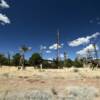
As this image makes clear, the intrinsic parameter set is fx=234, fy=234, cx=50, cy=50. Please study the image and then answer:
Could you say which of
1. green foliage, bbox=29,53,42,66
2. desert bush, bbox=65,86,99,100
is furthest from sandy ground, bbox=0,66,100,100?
green foliage, bbox=29,53,42,66

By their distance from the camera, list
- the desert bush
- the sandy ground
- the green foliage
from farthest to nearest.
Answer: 1. the green foliage
2. the sandy ground
3. the desert bush

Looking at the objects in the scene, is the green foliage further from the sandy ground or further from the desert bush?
the desert bush

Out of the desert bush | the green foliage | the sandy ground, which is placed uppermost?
the green foliage

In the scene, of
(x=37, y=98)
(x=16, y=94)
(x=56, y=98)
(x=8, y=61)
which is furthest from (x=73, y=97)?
(x=8, y=61)

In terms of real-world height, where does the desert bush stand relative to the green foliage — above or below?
below

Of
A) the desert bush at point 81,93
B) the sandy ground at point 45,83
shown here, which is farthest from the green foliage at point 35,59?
the desert bush at point 81,93

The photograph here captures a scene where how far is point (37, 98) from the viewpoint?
42.2 feet

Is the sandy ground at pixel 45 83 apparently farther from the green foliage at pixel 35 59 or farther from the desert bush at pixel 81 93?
the green foliage at pixel 35 59

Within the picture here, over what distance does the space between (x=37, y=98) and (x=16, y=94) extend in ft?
4.23

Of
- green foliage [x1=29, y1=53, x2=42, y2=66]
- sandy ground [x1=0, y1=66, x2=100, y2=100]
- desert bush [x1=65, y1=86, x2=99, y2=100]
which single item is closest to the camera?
desert bush [x1=65, y1=86, x2=99, y2=100]

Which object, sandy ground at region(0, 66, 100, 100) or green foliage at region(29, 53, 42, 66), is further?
green foliage at region(29, 53, 42, 66)

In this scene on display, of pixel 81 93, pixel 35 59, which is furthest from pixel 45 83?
pixel 35 59

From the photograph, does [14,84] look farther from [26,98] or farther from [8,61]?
[8,61]

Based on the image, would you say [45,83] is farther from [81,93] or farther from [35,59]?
[35,59]
